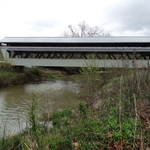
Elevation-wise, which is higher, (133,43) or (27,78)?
(133,43)

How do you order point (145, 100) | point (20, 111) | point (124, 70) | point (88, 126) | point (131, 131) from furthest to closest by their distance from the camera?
1. point (20, 111)
2. point (124, 70)
3. point (145, 100)
4. point (88, 126)
5. point (131, 131)

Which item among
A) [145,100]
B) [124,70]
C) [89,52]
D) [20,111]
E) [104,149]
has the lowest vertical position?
[20,111]

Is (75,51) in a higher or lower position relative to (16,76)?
higher

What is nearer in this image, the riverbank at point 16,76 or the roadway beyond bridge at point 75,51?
the riverbank at point 16,76

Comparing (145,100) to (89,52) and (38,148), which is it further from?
(89,52)

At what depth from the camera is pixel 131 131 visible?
113 inches

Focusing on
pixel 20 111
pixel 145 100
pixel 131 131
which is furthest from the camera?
pixel 20 111

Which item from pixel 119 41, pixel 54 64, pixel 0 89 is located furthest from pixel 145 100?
pixel 119 41

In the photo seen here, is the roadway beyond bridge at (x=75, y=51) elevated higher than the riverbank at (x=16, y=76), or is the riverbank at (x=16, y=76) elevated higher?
the roadway beyond bridge at (x=75, y=51)

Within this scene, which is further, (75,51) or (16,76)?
(16,76)

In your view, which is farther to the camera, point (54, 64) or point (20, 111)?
point (54, 64)

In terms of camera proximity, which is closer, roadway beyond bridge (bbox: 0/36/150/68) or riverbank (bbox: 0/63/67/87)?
riverbank (bbox: 0/63/67/87)

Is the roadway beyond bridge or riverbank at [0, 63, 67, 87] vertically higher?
the roadway beyond bridge

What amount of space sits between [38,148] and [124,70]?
139 inches
